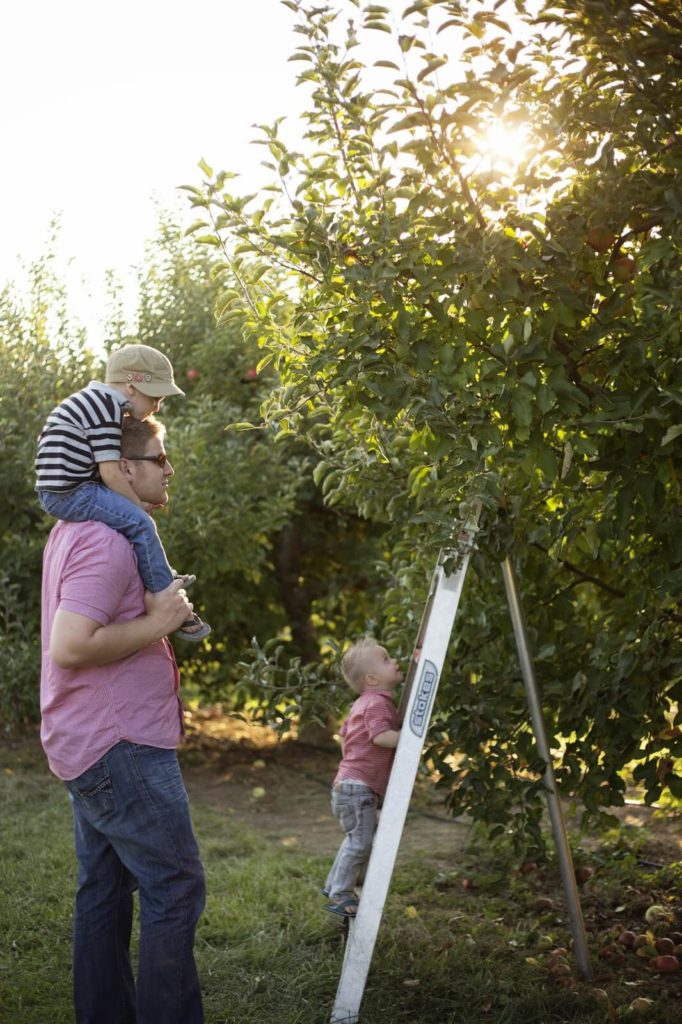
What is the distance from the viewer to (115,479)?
9.54 ft

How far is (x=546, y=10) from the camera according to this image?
300 centimetres

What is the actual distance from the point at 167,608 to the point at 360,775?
1.29m

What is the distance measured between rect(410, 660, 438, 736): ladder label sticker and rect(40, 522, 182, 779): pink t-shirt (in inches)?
28.5

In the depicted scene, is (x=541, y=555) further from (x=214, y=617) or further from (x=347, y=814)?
(x=214, y=617)

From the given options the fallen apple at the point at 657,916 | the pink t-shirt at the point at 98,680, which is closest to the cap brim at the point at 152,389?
the pink t-shirt at the point at 98,680

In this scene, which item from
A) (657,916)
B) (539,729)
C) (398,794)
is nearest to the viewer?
(398,794)

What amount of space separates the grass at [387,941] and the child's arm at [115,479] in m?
1.72

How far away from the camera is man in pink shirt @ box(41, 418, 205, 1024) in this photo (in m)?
2.75

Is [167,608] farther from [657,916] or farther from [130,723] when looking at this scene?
[657,916]

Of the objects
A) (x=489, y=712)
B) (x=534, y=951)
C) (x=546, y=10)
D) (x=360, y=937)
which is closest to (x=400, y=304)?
(x=546, y=10)

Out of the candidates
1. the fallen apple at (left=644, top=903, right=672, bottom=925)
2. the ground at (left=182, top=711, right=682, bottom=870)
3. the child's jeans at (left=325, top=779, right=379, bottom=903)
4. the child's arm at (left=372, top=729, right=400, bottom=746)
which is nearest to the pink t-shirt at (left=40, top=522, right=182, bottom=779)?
the child's arm at (left=372, top=729, right=400, bottom=746)

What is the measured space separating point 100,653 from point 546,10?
202 cm

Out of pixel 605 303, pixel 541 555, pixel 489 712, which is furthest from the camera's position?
pixel 541 555

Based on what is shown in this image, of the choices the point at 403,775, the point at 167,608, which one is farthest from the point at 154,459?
the point at 403,775
